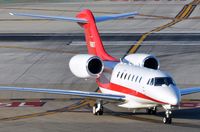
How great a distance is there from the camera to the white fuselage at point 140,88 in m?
36.0

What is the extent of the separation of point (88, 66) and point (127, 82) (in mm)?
2379

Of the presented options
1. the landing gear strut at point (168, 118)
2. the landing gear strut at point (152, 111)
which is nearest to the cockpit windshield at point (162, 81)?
the landing gear strut at point (168, 118)

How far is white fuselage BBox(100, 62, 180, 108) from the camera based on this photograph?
1416 inches

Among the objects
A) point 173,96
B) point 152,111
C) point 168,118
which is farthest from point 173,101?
point 152,111

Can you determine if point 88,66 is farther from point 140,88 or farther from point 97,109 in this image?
point 140,88

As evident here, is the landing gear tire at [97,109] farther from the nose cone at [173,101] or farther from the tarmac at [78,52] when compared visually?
the nose cone at [173,101]

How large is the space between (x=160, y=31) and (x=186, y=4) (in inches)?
986

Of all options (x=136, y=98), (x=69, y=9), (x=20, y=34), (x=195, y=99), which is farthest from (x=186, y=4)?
(x=136, y=98)

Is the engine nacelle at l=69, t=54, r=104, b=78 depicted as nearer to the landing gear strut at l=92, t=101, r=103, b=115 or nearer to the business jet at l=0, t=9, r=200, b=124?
the business jet at l=0, t=9, r=200, b=124

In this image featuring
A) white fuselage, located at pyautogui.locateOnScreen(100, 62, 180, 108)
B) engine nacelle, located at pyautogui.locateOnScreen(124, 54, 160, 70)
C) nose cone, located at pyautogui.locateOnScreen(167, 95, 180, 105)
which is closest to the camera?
nose cone, located at pyautogui.locateOnScreen(167, 95, 180, 105)

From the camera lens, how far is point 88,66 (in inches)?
1565

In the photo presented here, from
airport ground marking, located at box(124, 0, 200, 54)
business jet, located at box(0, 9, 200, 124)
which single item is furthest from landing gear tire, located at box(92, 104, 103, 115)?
airport ground marking, located at box(124, 0, 200, 54)

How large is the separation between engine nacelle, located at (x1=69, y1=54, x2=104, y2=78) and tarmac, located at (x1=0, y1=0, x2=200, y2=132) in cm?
209

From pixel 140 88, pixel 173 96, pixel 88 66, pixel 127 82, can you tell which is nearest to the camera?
pixel 173 96
